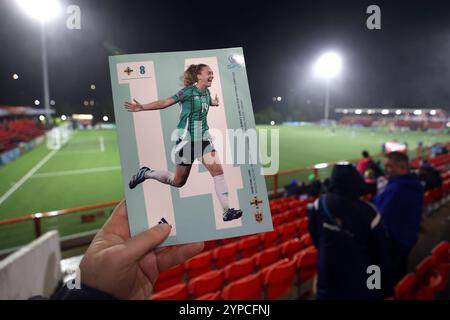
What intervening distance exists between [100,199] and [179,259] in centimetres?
1086

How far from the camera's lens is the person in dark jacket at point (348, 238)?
2.44 m

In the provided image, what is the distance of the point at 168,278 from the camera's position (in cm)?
415

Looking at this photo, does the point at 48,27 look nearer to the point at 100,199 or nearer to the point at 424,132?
the point at 100,199

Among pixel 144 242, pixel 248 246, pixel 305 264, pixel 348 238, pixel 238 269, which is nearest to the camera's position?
pixel 144 242

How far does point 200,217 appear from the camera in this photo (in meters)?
1.37

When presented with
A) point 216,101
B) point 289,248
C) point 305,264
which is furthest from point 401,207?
point 216,101

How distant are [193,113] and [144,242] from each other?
64cm

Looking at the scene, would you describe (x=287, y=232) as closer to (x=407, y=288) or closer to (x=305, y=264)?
(x=305, y=264)

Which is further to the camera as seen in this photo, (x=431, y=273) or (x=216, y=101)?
(x=431, y=273)

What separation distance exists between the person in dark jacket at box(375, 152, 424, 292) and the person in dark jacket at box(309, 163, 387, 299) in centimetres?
93

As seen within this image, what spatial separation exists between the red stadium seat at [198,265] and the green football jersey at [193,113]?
3.38m

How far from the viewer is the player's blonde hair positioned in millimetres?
1413

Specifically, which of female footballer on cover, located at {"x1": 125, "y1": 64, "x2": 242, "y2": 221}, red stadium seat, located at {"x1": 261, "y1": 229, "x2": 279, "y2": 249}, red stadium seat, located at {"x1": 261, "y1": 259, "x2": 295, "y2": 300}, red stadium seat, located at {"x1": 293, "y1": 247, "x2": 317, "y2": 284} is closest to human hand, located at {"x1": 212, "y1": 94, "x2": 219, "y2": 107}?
female footballer on cover, located at {"x1": 125, "y1": 64, "x2": 242, "y2": 221}
